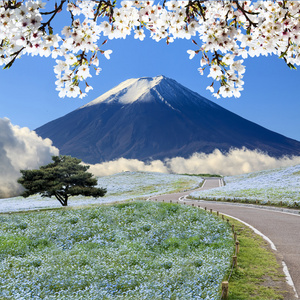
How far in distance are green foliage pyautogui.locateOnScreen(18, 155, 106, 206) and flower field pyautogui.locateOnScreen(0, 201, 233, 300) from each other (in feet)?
56.2

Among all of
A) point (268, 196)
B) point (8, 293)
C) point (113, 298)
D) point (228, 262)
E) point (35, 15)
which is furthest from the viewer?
point (268, 196)

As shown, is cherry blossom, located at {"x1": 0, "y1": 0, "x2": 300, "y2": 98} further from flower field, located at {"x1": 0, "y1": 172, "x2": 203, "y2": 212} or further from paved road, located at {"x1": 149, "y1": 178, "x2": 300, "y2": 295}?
flower field, located at {"x1": 0, "y1": 172, "x2": 203, "y2": 212}

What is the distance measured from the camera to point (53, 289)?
12617 mm

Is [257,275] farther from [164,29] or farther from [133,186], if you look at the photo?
[133,186]

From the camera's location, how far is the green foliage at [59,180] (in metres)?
44.1

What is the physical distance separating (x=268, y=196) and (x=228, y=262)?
2764 cm

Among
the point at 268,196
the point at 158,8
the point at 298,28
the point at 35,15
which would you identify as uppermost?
the point at 158,8

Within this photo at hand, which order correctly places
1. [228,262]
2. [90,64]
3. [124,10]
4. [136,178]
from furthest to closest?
1. [136,178]
2. [228,262]
3. [90,64]
4. [124,10]

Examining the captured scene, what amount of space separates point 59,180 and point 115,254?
31.4m

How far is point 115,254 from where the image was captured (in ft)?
52.3

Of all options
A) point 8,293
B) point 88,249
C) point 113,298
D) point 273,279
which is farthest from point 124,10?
point 88,249

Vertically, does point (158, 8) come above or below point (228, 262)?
above

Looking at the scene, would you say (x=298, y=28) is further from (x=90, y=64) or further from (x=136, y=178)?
(x=136, y=178)

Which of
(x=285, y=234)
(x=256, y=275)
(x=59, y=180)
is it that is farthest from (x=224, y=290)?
(x=59, y=180)
